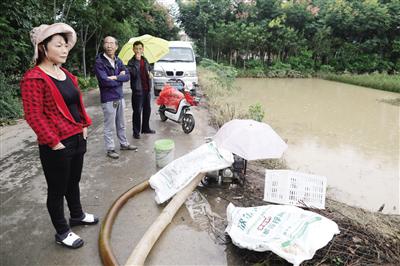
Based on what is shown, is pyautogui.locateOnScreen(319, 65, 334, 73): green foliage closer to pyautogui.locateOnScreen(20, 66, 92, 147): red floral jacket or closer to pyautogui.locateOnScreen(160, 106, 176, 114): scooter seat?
pyautogui.locateOnScreen(160, 106, 176, 114): scooter seat

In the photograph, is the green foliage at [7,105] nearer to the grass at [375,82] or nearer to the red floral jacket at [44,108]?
the red floral jacket at [44,108]

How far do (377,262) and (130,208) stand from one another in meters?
2.21

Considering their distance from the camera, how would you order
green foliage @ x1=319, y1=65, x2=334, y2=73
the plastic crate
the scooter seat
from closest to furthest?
the plastic crate < the scooter seat < green foliage @ x1=319, y1=65, x2=334, y2=73

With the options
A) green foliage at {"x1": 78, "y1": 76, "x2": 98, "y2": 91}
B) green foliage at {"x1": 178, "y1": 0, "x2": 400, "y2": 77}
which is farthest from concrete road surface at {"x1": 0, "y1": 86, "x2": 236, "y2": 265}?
green foliage at {"x1": 178, "y1": 0, "x2": 400, "y2": 77}

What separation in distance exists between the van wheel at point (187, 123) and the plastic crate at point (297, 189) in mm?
2839

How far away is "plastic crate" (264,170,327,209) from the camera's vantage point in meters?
3.05

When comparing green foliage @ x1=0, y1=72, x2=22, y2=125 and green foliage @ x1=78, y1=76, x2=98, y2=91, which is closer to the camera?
green foliage @ x1=0, y1=72, x2=22, y2=125

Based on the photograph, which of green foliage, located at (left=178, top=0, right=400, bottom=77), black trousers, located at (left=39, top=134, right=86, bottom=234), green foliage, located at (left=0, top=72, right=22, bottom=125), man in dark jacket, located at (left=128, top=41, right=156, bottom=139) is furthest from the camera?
green foliage, located at (left=178, top=0, right=400, bottom=77)

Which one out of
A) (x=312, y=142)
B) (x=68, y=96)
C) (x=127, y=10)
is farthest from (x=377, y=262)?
(x=127, y=10)

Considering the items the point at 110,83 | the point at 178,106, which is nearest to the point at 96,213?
the point at 110,83

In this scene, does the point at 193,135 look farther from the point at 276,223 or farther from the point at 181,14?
the point at 181,14

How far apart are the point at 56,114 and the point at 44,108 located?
0.30 ft

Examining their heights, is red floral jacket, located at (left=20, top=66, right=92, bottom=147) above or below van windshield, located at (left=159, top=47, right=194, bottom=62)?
below

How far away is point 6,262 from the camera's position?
2359 millimetres
